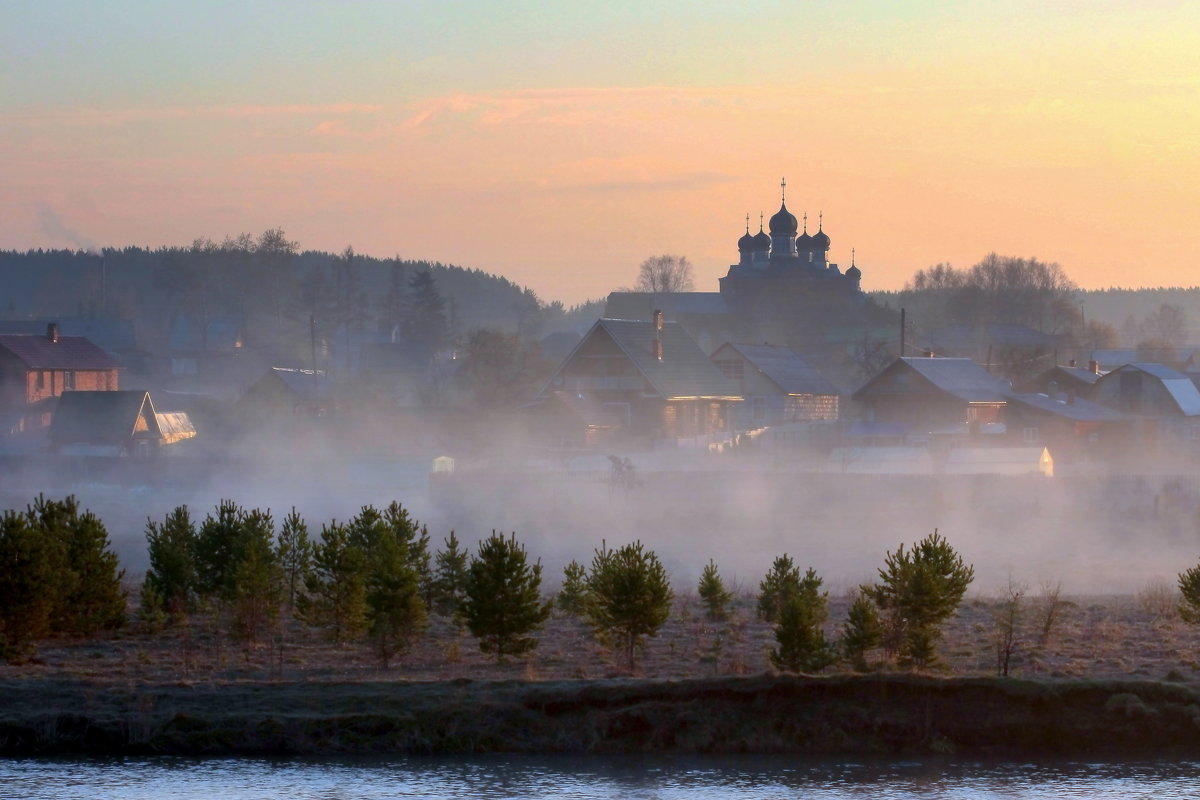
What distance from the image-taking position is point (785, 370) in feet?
228

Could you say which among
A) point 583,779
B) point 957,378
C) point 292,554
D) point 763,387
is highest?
point 763,387

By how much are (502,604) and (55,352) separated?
54.0m

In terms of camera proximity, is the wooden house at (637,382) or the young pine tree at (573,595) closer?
the young pine tree at (573,595)

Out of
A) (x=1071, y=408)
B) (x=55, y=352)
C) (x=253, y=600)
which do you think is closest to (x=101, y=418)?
(x=55, y=352)

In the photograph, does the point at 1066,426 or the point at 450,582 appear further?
the point at 1066,426

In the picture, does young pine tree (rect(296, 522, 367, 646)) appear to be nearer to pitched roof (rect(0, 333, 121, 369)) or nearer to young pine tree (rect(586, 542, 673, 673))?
young pine tree (rect(586, 542, 673, 673))

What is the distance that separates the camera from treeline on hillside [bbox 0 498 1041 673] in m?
19.8

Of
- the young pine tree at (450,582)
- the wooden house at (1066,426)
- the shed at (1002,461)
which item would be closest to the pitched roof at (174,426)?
the shed at (1002,461)

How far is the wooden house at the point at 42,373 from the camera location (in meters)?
64.0

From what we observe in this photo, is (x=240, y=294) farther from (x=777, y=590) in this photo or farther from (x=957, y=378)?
(x=777, y=590)

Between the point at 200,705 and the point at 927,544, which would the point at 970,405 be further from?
the point at 200,705

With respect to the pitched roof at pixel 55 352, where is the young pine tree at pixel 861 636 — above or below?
below

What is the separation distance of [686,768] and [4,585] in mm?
10155

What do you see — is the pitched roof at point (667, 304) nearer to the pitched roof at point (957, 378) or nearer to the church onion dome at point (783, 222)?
the church onion dome at point (783, 222)
